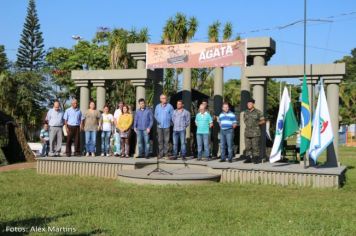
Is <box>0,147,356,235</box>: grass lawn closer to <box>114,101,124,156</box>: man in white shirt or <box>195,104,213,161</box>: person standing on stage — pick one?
<box>195,104,213,161</box>: person standing on stage

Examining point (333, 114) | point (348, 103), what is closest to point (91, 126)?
point (333, 114)

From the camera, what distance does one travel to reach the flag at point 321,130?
11672 mm

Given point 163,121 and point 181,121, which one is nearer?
point 181,121

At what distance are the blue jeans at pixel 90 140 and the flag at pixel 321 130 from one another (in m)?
5.79

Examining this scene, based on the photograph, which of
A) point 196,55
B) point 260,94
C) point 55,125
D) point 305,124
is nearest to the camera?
point 305,124

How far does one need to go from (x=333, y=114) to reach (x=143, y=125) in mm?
4766

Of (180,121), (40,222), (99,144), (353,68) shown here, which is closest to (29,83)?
(99,144)

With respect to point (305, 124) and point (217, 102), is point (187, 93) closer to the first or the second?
point (217, 102)

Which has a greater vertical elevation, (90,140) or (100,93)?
(100,93)

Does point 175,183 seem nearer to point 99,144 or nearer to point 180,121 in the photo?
point 180,121

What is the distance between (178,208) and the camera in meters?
8.05

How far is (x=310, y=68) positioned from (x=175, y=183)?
447 cm

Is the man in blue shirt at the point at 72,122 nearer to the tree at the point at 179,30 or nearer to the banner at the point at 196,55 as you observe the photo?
the banner at the point at 196,55

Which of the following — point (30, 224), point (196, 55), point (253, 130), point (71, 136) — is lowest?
point (30, 224)
